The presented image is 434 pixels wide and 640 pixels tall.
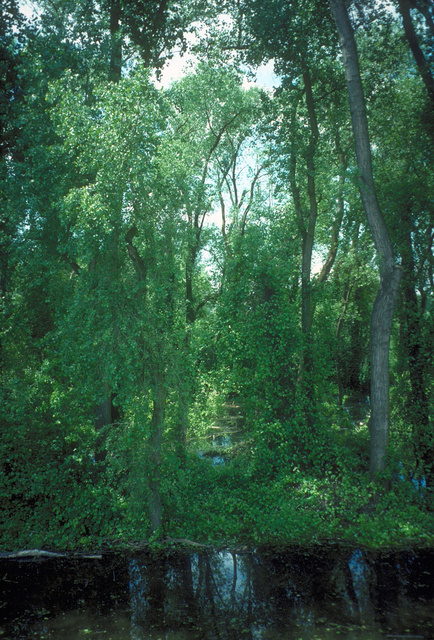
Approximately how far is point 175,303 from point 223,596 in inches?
233

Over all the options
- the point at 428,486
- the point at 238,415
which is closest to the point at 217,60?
the point at 238,415

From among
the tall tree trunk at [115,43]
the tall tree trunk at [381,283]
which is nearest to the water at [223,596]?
the tall tree trunk at [381,283]

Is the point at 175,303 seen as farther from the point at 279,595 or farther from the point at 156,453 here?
the point at 279,595

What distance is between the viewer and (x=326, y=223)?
1853 centimetres

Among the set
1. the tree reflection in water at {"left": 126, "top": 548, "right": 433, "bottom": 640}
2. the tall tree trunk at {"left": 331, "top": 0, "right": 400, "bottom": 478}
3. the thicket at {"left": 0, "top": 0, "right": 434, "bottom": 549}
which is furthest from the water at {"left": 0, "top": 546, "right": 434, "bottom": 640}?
the tall tree trunk at {"left": 331, "top": 0, "right": 400, "bottom": 478}

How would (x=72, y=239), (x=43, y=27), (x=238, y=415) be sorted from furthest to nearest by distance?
(x=238, y=415)
(x=43, y=27)
(x=72, y=239)

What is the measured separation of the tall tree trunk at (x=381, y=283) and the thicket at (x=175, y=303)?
0.49 metres

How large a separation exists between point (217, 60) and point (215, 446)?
12.5m

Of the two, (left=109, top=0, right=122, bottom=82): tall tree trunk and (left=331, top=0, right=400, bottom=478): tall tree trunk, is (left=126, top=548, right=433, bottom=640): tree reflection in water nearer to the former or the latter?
(left=331, top=0, right=400, bottom=478): tall tree trunk

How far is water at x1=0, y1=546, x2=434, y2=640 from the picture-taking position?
7234 millimetres

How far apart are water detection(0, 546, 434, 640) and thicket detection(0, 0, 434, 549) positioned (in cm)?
66

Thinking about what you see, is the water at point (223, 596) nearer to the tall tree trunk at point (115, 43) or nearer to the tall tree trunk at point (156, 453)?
the tall tree trunk at point (156, 453)

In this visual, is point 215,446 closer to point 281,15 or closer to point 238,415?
point 238,415

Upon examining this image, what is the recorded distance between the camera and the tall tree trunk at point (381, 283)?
11.2 metres
